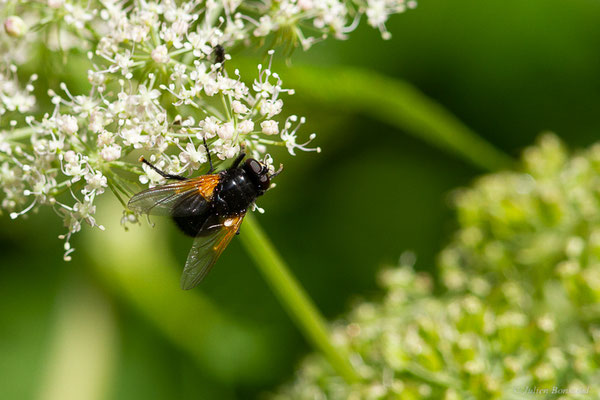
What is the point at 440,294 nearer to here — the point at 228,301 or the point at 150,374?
the point at 228,301

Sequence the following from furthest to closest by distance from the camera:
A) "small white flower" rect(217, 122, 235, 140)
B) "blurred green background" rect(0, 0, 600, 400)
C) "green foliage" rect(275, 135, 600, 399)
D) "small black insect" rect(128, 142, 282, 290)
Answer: "blurred green background" rect(0, 0, 600, 400) → "green foliage" rect(275, 135, 600, 399) → "small black insect" rect(128, 142, 282, 290) → "small white flower" rect(217, 122, 235, 140)

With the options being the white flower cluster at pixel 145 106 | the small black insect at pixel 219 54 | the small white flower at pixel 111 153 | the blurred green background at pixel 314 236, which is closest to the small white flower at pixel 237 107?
the white flower cluster at pixel 145 106

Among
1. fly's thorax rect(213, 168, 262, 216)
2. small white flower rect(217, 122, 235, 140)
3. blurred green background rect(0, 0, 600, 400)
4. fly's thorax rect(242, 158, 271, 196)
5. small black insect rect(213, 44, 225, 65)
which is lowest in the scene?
blurred green background rect(0, 0, 600, 400)

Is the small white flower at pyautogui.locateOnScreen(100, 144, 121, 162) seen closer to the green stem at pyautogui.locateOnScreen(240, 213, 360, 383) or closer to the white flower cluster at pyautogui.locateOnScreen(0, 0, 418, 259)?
the white flower cluster at pyautogui.locateOnScreen(0, 0, 418, 259)

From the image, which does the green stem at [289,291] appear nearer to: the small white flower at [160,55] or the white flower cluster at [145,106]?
Answer: the white flower cluster at [145,106]

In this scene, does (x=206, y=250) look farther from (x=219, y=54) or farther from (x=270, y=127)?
(x=219, y=54)

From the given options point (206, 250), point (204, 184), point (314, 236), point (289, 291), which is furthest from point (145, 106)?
point (314, 236)

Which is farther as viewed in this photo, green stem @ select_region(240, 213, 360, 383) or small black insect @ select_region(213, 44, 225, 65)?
green stem @ select_region(240, 213, 360, 383)

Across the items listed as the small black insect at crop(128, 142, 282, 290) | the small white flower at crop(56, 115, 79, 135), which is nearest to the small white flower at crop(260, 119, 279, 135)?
the small black insect at crop(128, 142, 282, 290)
